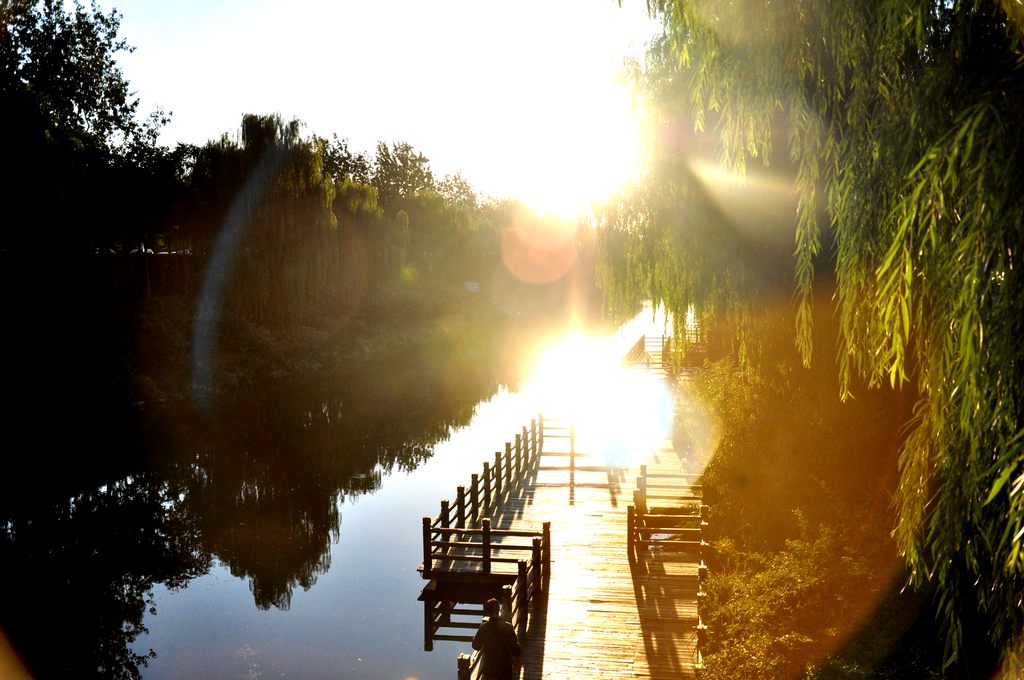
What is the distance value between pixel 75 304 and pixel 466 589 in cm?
2839

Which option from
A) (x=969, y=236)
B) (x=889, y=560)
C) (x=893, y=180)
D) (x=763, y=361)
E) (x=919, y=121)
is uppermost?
(x=919, y=121)

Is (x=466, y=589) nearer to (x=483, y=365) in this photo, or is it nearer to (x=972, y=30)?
(x=972, y=30)

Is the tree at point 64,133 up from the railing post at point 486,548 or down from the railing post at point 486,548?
up

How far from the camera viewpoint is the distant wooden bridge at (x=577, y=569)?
12.3 m

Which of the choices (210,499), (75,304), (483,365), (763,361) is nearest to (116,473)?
(210,499)

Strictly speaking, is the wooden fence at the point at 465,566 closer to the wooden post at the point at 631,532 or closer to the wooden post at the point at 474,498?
the wooden post at the point at 474,498

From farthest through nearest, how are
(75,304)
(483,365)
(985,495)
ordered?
(483,365) < (75,304) < (985,495)

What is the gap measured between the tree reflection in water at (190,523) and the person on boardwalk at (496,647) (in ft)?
27.3

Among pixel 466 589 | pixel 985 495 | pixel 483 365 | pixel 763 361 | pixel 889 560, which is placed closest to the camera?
pixel 985 495

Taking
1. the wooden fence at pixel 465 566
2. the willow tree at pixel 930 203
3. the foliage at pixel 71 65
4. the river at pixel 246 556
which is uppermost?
the foliage at pixel 71 65

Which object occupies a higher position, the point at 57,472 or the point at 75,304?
the point at 75,304

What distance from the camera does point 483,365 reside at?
60.2 m

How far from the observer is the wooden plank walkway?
1194 cm

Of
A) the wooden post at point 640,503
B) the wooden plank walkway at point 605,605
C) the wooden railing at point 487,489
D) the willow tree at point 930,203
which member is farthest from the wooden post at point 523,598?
the willow tree at point 930,203
